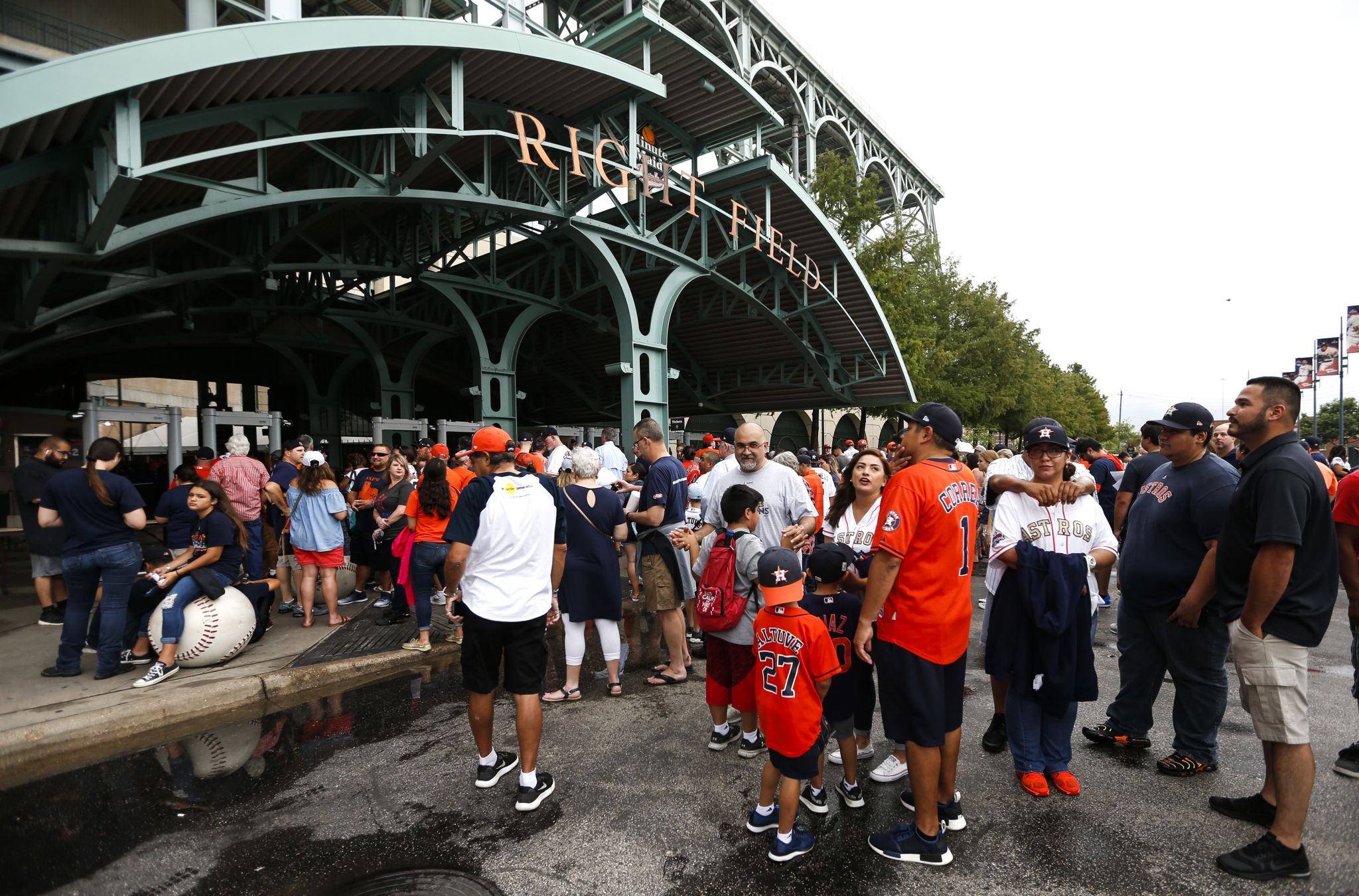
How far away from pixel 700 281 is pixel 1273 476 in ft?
62.4

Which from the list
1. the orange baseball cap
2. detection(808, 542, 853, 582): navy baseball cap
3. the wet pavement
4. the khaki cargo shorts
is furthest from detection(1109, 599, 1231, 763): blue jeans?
the orange baseball cap

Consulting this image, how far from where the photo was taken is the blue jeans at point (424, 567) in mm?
6309

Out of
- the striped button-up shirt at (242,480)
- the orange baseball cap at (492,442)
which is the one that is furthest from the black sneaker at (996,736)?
the striped button-up shirt at (242,480)

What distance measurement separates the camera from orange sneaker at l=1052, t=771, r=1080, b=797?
3.56m

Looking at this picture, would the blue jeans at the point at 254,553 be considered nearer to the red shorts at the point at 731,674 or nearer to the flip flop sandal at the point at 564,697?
the flip flop sandal at the point at 564,697

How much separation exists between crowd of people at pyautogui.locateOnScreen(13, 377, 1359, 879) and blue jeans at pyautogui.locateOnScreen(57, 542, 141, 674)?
20 millimetres

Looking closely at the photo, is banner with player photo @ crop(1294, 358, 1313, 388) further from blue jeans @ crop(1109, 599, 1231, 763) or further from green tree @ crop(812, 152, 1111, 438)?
blue jeans @ crop(1109, 599, 1231, 763)

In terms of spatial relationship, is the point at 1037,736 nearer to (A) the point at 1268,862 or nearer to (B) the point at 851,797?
(A) the point at 1268,862

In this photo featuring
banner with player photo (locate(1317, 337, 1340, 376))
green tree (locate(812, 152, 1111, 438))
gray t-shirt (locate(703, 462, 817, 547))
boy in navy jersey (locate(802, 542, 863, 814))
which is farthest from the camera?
banner with player photo (locate(1317, 337, 1340, 376))

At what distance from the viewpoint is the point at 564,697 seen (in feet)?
16.7

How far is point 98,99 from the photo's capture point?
7.41 m

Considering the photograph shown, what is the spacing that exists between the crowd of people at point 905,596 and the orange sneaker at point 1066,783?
0.6 inches

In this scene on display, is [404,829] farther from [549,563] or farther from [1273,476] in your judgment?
[1273,476]

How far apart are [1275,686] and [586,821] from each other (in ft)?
10.9
